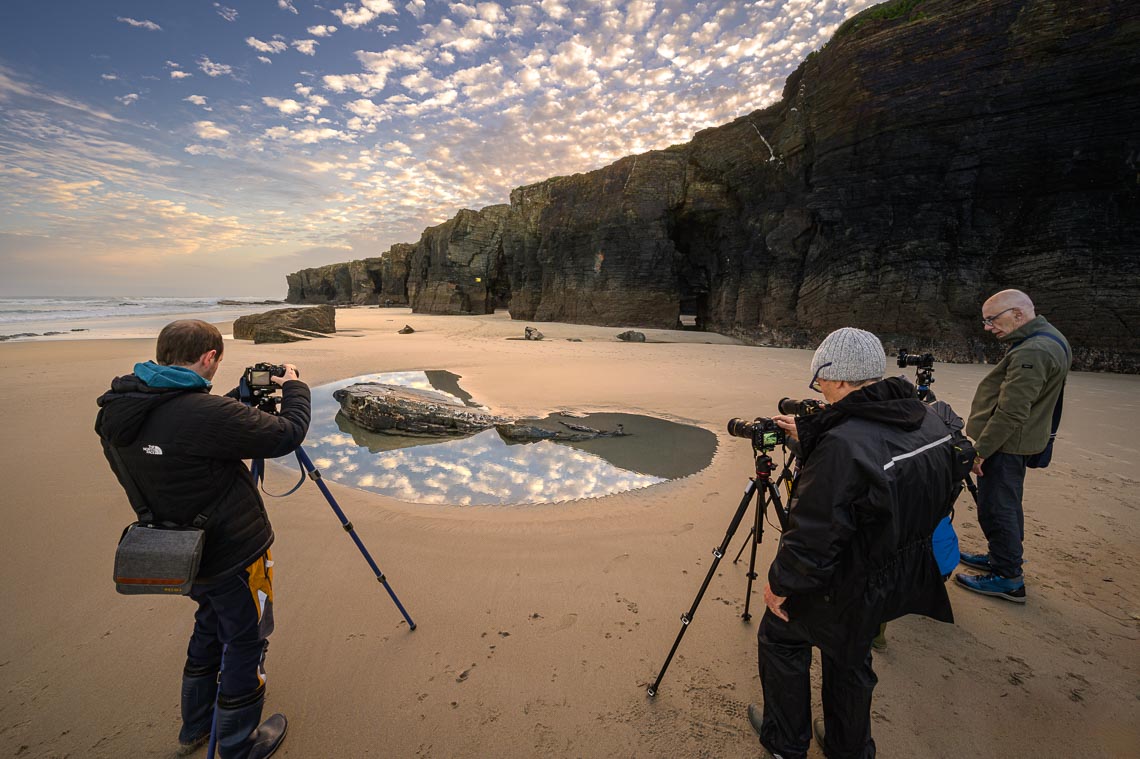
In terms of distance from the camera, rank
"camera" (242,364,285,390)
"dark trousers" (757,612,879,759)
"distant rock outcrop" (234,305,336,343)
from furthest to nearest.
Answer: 1. "distant rock outcrop" (234,305,336,343)
2. "camera" (242,364,285,390)
3. "dark trousers" (757,612,879,759)

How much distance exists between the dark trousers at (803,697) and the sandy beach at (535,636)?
255 mm

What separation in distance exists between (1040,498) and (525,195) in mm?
36856

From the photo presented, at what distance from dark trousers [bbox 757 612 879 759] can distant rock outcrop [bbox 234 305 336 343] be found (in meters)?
22.0

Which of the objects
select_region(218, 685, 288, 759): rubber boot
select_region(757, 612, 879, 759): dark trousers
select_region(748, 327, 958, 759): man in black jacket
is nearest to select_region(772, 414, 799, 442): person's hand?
select_region(748, 327, 958, 759): man in black jacket

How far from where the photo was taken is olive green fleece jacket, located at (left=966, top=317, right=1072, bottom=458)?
3.24 m

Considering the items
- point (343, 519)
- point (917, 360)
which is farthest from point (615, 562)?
point (917, 360)

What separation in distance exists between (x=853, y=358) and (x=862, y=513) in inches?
26.8

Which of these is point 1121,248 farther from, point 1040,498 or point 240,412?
point 240,412

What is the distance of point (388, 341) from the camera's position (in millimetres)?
19844

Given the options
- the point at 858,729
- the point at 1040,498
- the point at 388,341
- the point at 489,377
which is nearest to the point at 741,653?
the point at 858,729

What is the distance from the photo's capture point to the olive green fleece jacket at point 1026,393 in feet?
10.6

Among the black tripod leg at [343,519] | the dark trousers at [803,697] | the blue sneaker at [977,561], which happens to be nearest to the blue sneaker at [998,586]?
the blue sneaker at [977,561]

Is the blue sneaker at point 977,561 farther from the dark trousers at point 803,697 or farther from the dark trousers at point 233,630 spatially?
the dark trousers at point 233,630

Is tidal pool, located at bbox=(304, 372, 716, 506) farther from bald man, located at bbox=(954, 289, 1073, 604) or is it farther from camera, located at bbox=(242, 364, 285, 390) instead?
bald man, located at bbox=(954, 289, 1073, 604)
